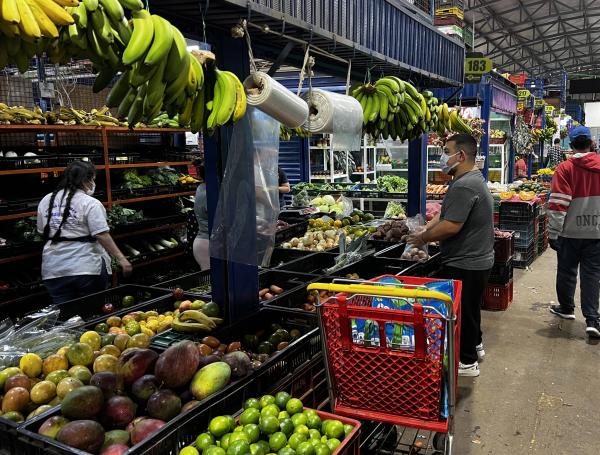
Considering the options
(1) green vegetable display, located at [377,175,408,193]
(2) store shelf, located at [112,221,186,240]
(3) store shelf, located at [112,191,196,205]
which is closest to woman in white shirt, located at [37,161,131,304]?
(2) store shelf, located at [112,221,186,240]

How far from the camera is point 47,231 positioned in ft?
13.6

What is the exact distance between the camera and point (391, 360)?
2201mm

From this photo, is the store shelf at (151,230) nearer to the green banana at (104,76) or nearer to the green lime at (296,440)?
the green banana at (104,76)

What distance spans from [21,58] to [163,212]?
599cm

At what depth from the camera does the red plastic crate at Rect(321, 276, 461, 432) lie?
215 cm

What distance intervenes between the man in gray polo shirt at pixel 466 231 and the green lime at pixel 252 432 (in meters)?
2.40

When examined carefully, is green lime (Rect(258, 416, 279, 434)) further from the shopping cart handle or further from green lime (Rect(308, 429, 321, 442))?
the shopping cart handle

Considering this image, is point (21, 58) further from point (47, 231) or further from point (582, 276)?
point (582, 276)

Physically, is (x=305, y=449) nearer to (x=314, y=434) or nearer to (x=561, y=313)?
(x=314, y=434)

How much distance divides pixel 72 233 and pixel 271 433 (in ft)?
9.39

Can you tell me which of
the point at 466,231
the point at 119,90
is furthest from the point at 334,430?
the point at 466,231

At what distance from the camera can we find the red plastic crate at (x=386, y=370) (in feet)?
7.04

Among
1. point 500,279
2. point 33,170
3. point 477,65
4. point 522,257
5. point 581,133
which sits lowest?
point 522,257

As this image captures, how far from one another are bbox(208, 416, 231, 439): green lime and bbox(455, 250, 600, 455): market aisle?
1907 millimetres
